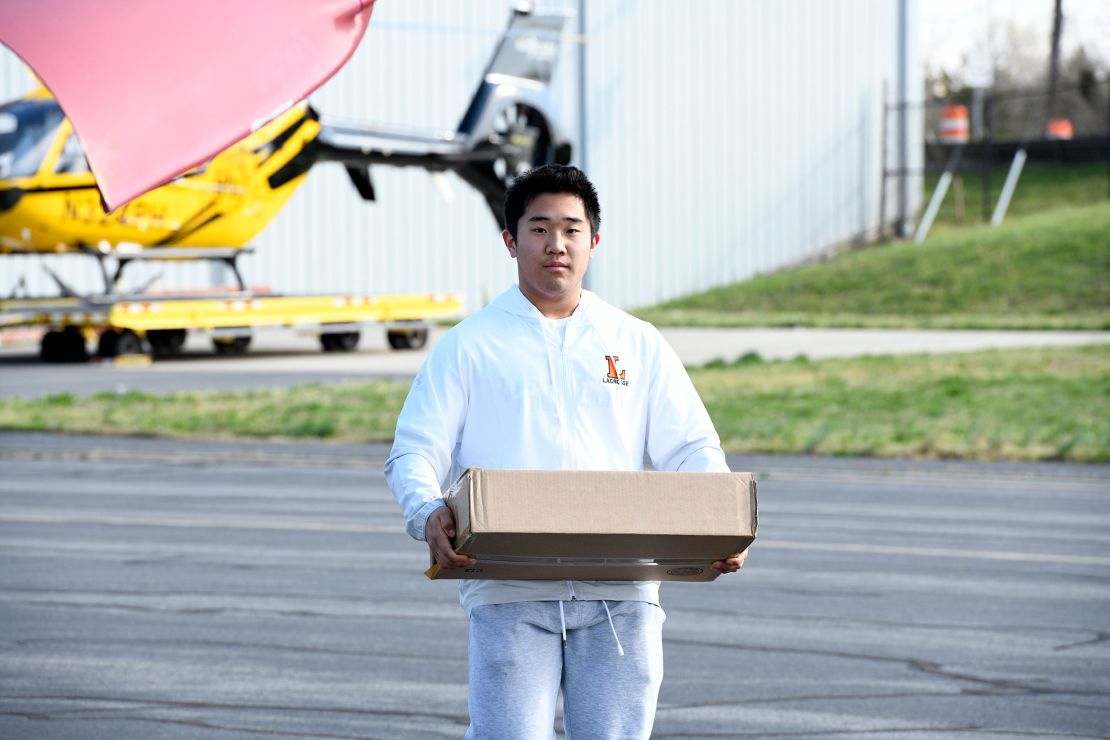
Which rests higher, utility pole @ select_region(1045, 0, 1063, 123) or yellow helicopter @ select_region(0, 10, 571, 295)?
utility pole @ select_region(1045, 0, 1063, 123)

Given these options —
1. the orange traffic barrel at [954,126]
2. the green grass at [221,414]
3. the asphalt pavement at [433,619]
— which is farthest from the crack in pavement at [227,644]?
the orange traffic barrel at [954,126]

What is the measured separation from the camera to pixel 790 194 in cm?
4616

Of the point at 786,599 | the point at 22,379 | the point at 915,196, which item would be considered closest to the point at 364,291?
the point at 22,379

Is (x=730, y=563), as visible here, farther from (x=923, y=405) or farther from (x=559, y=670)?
(x=923, y=405)

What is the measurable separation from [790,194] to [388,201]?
13.7 metres

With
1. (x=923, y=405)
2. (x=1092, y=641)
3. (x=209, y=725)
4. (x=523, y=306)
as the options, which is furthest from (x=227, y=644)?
(x=923, y=405)

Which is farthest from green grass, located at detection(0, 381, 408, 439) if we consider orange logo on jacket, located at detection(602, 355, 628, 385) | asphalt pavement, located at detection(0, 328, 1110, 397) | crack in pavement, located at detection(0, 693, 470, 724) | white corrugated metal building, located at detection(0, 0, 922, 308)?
orange logo on jacket, located at detection(602, 355, 628, 385)

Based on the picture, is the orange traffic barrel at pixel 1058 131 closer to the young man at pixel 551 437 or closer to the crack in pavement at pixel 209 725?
the crack in pavement at pixel 209 725

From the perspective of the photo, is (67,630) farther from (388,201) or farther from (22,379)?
(388,201)

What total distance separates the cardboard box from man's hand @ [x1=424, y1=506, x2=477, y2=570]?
16 mm

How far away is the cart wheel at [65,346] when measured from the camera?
25484 millimetres

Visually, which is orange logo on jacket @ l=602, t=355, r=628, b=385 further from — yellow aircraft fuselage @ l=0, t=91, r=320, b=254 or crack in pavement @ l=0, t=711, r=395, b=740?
yellow aircraft fuselage @ l=0, t=91, r=320, b=254

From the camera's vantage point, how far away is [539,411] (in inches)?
144

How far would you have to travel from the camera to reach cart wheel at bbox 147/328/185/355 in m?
27.6
